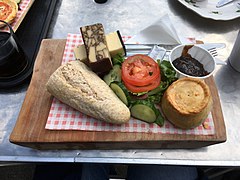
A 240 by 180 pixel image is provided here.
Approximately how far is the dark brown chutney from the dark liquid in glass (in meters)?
0.55

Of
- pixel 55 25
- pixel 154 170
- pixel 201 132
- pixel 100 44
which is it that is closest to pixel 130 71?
pixel 100 44

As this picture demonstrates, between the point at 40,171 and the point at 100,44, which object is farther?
the point at 40,171

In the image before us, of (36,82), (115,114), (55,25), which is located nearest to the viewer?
(115,114)

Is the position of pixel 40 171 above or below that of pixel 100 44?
below

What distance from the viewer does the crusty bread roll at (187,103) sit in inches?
27.8

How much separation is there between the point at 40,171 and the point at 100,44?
0.60 m

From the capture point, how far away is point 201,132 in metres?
0.75

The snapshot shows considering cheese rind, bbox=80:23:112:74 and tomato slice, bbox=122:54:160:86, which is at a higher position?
cheese rind, bbox=80:23:112:74

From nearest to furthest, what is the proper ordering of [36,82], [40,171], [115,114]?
1. [115,114]
2. [36,82]
3. [40,171]

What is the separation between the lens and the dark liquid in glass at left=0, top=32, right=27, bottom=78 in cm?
88

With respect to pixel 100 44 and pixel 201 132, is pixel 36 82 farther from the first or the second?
pixel 201 132

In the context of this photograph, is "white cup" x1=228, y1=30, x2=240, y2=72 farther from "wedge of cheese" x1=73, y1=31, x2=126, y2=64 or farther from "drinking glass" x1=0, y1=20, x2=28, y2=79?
"drinking glass" x1=0, y1=20, x2=28, y2=79

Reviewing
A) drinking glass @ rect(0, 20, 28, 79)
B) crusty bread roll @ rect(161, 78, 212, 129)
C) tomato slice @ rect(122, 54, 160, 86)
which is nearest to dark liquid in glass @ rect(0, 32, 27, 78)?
drinking glass @ rect(0, 20, 28, 79)

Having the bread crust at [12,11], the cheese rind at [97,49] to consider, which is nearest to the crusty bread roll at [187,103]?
the cheese rind at [97,49]
